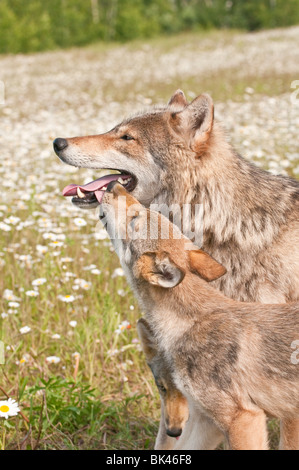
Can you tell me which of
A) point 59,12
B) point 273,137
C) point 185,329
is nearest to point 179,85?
point 273,137

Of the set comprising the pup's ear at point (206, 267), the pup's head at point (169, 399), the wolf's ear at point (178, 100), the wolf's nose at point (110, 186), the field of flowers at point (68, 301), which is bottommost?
the field of flowers at point (68, 301)

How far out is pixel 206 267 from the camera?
10.9 feet

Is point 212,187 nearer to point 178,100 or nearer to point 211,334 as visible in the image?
point 178,100

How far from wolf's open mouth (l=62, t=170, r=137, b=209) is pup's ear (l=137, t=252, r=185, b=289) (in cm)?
66

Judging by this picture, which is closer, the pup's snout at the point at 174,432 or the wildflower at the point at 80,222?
the pup's snout at the point at 174,432

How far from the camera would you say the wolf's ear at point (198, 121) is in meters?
3.62

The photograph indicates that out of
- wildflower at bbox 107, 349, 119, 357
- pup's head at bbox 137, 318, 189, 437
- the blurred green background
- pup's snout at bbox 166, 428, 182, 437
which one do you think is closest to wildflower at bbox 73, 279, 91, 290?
wildflower at bbox 107, 349, 119, 357

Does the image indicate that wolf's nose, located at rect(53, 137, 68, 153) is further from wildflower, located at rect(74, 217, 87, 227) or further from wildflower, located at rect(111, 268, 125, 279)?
wildflower, located at rect(111, 268, 125, 279)

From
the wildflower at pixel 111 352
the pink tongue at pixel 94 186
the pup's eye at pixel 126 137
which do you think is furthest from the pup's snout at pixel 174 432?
the pup's eye at pixel 126 137

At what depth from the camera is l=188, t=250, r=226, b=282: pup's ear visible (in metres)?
Answer: 3.30

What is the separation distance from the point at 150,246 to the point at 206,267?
0.34m

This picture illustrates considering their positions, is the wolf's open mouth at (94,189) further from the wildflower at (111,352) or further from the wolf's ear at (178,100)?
the wildflower at (111,352)

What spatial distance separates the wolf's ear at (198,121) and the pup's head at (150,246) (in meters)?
0.55

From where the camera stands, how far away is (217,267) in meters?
3.31
